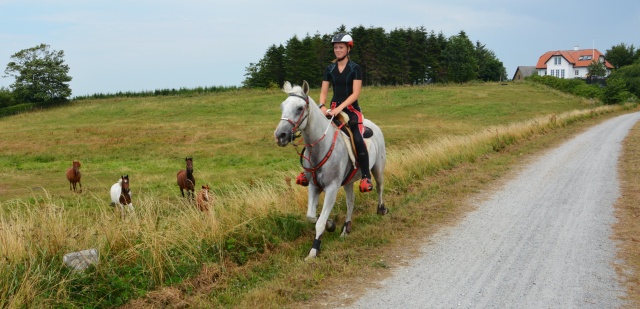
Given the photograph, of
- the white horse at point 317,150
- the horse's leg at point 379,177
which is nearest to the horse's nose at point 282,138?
the white horse at point 317,150

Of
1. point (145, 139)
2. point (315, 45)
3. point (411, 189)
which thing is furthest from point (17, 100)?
point (411, 189)

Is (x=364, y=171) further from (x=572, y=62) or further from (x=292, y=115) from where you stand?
(x=572, y=62)

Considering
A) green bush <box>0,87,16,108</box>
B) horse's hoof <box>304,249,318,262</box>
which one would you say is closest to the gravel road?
horse's hoof <box>304,249,318,262</box>

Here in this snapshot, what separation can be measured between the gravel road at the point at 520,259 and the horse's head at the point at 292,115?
209 cm

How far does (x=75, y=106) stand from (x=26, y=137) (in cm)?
3603

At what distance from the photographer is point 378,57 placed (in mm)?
83062

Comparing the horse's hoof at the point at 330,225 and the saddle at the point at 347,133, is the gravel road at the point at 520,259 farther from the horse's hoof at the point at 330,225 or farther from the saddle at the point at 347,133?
the saddle at the point at 347,133

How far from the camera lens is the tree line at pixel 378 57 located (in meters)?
79.1

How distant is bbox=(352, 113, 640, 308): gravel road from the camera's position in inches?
206

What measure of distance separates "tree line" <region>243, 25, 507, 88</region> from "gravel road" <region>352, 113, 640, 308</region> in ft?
228

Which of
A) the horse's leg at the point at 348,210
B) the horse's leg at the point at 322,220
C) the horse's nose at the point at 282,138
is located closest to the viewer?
the horse's nose at the point at 282,138

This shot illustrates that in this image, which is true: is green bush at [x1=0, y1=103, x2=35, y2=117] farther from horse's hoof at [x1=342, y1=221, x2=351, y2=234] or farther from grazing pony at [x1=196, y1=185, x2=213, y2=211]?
horse's hoof at [x1=342, y1=221, x2=351, y2=234]

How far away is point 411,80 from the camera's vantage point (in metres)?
87.4

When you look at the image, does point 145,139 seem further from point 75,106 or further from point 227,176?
point 75,106
